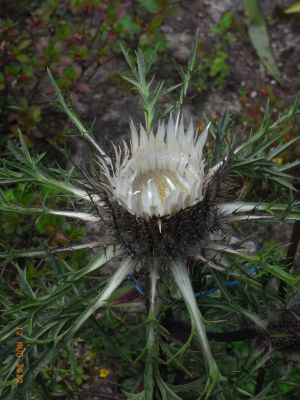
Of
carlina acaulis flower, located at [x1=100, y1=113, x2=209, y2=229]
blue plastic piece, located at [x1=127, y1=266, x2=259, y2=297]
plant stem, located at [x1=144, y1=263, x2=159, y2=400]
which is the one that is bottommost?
plant stem, located at [x1=144, y1=263, x2=159, y2=400]

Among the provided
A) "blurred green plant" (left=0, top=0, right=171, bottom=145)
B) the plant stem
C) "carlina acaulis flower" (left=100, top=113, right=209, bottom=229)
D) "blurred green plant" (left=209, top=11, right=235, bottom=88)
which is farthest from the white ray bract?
"blurred green plant" (left=209, top=11, right=235, bottom=88)

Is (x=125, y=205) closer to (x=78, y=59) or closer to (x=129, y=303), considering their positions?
(x=129, y=303)

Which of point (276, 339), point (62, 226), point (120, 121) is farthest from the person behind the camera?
point (120, 121)

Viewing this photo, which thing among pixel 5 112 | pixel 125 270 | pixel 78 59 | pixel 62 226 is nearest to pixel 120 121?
pixel 78 59

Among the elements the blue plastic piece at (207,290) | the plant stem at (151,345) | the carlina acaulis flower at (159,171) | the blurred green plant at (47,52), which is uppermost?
the blurred green plant at (47,52)

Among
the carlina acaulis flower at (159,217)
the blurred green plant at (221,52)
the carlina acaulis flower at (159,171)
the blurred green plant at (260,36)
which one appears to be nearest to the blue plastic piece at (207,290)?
the carlina acaulis flower at (159,217)

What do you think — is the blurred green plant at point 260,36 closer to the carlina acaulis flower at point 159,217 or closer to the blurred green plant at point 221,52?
the blurred green plant at point 221,52

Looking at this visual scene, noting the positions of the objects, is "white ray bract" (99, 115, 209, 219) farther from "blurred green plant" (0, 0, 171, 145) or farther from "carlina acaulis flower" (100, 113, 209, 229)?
"blurred green plant" (0, 0, 171, 145)

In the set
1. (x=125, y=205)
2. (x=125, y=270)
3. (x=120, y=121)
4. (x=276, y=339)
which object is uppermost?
(x=120, y=121)
